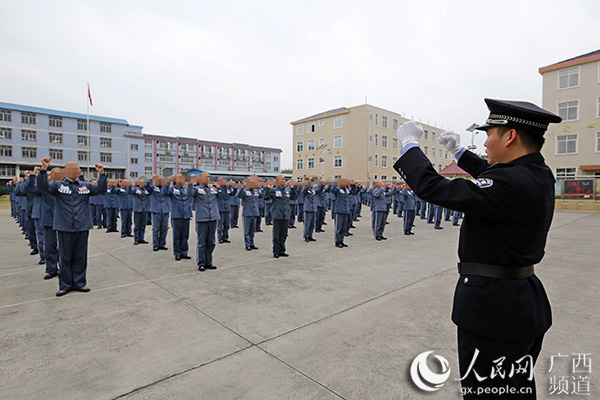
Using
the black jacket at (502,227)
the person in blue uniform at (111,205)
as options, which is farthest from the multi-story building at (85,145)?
the black jacket at (502,227)

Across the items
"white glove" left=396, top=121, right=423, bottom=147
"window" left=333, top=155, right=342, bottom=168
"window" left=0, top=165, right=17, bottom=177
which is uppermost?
"window" left=333, top=155, right=342, bottom=168

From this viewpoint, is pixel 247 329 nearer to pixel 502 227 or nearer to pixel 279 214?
pixel 502 227

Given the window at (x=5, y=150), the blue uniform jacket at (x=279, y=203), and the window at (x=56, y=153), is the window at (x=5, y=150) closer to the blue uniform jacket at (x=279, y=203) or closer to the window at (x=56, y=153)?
the window at (x=56, y=153)

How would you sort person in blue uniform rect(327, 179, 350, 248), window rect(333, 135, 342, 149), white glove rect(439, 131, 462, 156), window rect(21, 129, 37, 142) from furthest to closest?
window rect(21, 129, 37, 142) < window rect(333, 135, 342, 149) < person in blue uniform rect(327, 179, 350, 248) < white glove rect(439, 131, 462, 156)

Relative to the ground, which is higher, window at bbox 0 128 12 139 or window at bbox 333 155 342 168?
window at bbox 0 128 12 139

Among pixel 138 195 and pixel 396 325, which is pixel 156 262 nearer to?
pixel 138 195

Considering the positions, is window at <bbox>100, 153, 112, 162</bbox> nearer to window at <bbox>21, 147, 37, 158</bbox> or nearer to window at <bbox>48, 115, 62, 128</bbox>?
window at <bbox>48, 115, 62, 128</bbox>

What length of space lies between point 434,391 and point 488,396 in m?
1.16

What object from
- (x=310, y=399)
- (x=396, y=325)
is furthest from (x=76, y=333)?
(x=396, y=325)

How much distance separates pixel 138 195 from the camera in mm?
9672

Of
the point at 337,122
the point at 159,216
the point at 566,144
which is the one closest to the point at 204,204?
the point at 159,216

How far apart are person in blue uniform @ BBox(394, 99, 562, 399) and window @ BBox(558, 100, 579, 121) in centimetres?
3094

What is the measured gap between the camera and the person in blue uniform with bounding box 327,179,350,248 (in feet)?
28.7

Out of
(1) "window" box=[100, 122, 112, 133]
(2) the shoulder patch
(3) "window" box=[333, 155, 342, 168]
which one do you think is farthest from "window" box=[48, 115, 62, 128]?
(2) the shoulder patch
